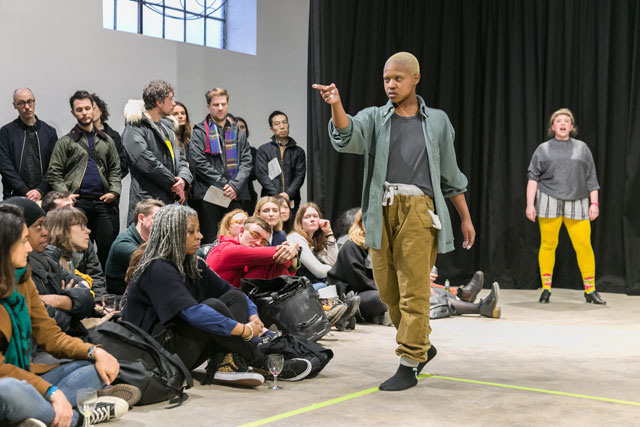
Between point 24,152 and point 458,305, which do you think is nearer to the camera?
point 24,152

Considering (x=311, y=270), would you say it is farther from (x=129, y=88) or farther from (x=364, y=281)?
(x=129, y=88)

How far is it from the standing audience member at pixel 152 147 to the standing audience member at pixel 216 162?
455mm

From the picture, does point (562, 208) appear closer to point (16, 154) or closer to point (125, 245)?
point (125, 245)

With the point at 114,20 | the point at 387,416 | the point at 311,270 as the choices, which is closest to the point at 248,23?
the point at 114,20

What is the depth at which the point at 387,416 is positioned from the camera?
2.86 metres

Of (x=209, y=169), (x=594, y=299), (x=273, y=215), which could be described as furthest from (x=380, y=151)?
(x=594, y=299)

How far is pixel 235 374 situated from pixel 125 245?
1246 millimetres

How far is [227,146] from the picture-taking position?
615 cm

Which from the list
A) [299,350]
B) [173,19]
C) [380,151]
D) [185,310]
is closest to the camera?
[185,310]

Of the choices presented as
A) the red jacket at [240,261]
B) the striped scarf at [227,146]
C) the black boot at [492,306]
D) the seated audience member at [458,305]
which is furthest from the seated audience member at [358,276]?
the striped scarf at [227,146]

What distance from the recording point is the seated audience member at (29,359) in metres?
2.30

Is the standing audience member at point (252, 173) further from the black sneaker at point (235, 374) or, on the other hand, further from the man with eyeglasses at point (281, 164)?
the black sneaker at point (235, 374)

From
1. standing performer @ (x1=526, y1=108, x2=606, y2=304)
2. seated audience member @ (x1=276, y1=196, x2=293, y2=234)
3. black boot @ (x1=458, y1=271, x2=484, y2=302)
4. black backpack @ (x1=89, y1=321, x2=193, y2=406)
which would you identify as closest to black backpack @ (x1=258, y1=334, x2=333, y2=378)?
black backpack @ (x1=89, y1=321, x2=193, y2=406)

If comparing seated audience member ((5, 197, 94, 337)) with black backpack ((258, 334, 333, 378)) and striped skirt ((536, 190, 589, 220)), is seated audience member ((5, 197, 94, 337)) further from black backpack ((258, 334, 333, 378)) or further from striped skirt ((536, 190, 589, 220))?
striped skirt ((536, 190, 589, 220))
